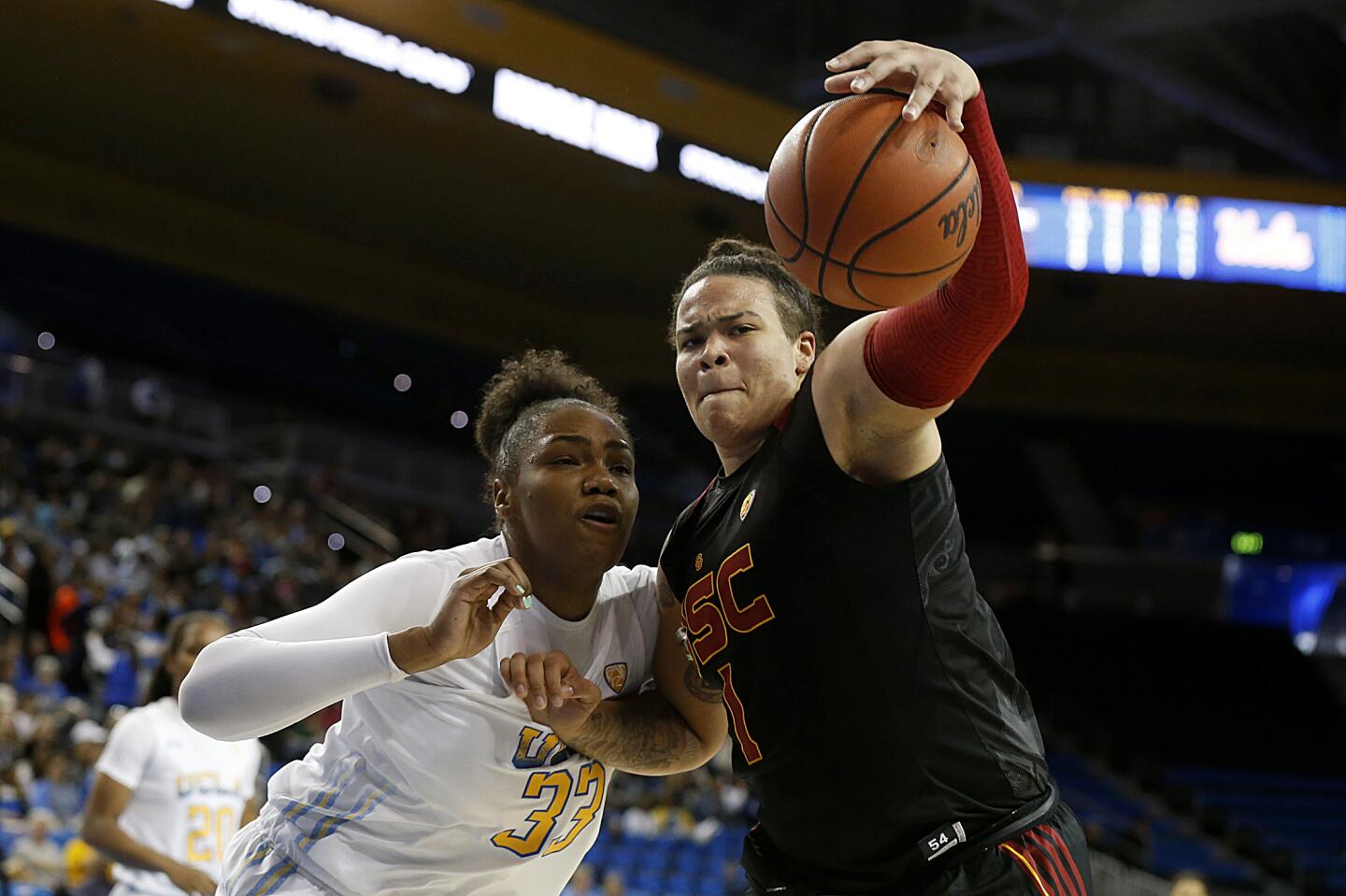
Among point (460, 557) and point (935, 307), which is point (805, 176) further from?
point (460, 557)

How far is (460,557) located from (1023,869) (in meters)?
1.41

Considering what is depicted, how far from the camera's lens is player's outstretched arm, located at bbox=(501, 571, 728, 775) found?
297 cm

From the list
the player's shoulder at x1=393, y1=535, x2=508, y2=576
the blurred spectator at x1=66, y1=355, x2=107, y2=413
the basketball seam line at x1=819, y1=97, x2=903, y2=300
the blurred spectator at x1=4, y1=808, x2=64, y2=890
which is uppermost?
the blurred spectator at x1=66, y1=355, x2=107, y2=413

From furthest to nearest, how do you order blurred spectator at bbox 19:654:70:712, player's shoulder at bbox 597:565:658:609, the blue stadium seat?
the blue stadium seat, blurred spectator at bbox 19:654:70:712, player's shoulder at bbox 597:565:658:609

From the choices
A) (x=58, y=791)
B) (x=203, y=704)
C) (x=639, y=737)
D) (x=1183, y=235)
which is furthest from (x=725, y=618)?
(x=1183, y=235)

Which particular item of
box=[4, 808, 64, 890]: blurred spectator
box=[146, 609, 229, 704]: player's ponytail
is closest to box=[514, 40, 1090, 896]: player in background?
box=[146, 609, 229, 704]: player's ponytail

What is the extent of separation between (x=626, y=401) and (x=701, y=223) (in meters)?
4.10

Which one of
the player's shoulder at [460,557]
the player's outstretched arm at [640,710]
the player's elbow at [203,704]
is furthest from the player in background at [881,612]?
the player's elbow at [203,704]

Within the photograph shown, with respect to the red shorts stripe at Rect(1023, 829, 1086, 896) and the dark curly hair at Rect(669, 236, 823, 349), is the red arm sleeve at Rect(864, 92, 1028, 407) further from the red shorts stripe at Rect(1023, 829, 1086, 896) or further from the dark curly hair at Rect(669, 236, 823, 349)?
the red shorts stripe at Rect(1023, 829, 1086, 896)

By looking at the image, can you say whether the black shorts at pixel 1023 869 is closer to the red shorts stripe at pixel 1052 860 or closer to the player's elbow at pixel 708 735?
the red shorts stripe at pixel 1052 860

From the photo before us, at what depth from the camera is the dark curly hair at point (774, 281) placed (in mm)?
3049

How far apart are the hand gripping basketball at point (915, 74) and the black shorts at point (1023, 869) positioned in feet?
4.42

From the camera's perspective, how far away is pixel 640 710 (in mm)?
3348

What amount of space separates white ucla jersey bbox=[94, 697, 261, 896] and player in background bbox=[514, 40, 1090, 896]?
273 cm
